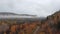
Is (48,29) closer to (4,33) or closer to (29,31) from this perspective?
(29,31)

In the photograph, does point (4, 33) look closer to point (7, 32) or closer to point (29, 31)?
point (7, 32)

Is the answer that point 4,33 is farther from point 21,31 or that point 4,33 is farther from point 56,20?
point 56,20

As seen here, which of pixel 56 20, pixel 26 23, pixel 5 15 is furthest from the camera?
pixel 5 15

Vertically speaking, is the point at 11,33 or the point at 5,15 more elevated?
the point at 5,15

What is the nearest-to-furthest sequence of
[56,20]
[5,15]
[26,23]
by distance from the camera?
1. [56,20]
2. [26,23]
3. [5,15]

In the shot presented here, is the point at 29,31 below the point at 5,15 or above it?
below

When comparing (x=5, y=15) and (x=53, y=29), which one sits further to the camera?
(x=5, y=15)

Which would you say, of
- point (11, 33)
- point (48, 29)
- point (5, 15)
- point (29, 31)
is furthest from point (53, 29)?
point (5, 15)

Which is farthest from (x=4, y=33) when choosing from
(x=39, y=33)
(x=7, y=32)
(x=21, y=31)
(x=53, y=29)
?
(x=53, y=29)
